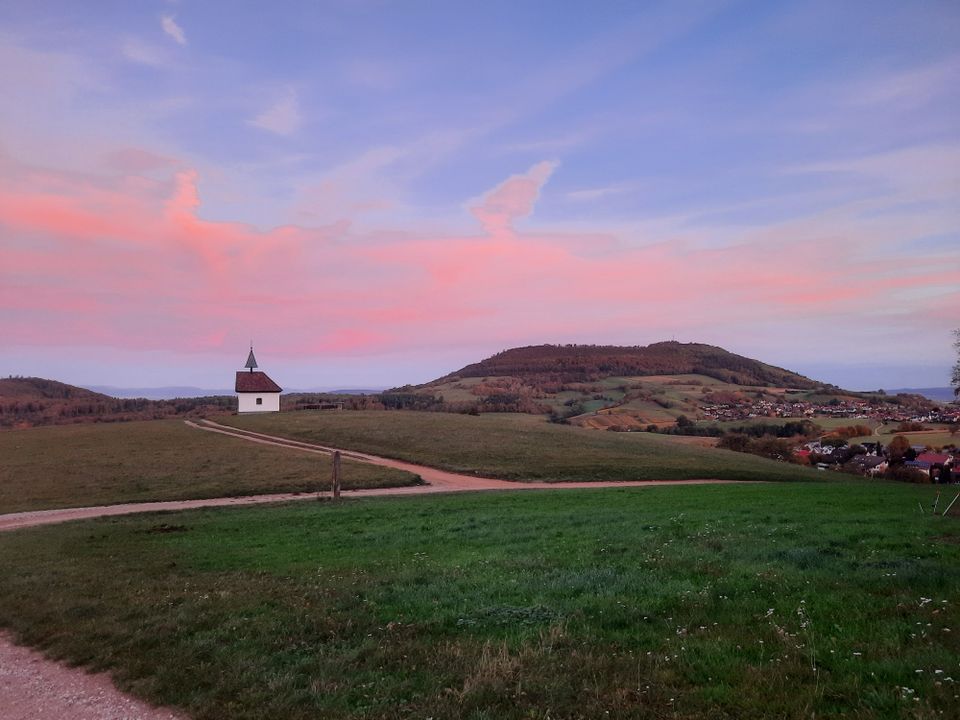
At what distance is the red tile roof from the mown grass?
6600cm

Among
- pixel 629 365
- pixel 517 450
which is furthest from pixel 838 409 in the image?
pixel 517 450

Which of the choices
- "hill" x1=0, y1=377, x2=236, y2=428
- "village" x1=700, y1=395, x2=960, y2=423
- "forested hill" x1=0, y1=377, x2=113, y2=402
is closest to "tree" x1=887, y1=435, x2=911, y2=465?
"village" x1=700, y1=395, x2=960, y2=423

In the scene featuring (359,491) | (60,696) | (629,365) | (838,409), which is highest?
(629,365)

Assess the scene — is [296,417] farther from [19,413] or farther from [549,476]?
[19,413]

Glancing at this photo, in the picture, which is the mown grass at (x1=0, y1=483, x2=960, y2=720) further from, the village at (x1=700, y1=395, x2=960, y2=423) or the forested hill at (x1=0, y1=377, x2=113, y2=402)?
the forested hill at (x1=0, y1=377, x2=113, y2=402)

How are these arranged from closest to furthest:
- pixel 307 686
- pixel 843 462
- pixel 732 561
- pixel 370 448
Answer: pixel 307 686
pixel 732 561
pixel 370 448
pixel 843 462

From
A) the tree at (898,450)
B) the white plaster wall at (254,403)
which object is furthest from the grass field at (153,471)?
the tree at (898,450)

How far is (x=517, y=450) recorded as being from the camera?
45562 mm

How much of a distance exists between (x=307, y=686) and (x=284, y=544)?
1043 cm

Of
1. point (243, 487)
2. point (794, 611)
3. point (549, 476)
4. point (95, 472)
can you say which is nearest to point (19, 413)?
point (95, 472)

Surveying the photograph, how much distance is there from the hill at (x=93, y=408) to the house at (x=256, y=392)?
37.0 feet

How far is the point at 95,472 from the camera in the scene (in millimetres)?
37000

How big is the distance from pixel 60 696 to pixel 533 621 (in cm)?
534

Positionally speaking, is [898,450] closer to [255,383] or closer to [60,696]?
[60,696]
